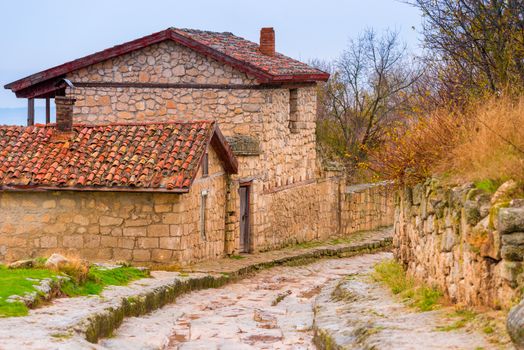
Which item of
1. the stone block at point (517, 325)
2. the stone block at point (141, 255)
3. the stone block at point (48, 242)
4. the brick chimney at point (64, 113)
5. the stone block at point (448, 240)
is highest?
the brick chimney at point (64, 113)

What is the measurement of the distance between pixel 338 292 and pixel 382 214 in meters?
18.9

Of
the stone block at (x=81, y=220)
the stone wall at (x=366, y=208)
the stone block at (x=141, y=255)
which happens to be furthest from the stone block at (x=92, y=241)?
the stone wall at (x=366, y=208)

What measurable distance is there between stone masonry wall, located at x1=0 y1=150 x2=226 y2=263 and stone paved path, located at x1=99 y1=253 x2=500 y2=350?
1.73m

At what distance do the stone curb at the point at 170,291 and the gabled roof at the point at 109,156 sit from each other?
7.10 ft

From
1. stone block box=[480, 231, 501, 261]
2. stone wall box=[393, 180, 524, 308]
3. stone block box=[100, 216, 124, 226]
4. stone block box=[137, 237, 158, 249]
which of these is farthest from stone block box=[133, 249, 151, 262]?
stone block box=[480, 231, 501, 261]

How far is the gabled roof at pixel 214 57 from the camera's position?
2384 cm

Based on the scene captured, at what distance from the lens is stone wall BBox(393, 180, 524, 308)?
28.3 feet

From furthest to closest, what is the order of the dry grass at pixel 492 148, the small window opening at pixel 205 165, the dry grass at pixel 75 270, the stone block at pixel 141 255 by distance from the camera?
the small window opening at pixel 205 165, the stone block at pixel 141 255, the dry grass at pixel 75 270, the dry grass at pixel 492 148

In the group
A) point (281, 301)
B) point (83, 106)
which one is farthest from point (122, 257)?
point (83, 106)

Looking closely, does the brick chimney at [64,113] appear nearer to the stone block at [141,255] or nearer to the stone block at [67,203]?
the stone block at [67,203]

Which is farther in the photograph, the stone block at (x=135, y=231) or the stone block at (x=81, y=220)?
the stone block at (x=81, y=220)

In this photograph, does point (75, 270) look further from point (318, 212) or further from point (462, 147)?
point (318, 212)

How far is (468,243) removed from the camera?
9.92 m

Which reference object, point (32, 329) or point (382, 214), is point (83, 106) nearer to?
point (382, 214)
